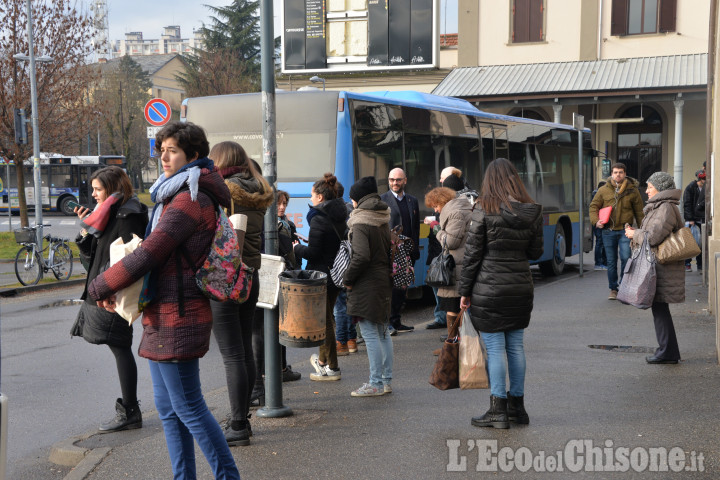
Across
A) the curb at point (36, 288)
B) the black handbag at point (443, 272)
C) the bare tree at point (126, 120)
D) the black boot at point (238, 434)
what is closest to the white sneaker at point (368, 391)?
the black boot at point (238, 434)

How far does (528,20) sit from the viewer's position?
3086 centimetres

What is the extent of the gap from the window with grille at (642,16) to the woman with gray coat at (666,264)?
24383 mm

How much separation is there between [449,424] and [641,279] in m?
2.57

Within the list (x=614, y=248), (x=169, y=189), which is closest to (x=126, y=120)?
(x=614, y=248)

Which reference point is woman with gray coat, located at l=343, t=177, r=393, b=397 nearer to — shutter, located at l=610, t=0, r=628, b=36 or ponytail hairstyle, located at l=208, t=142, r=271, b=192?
ponytail hairstyle, located at l=208, t=142, r=271, b=192

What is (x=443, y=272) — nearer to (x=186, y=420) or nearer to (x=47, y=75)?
(x=186, y=420)

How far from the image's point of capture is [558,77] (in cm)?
2950

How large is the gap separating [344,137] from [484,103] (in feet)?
67.6

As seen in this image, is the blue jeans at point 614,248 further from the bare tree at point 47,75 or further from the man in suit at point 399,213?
the bare tree at point 47,75

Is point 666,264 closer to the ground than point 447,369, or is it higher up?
higher up

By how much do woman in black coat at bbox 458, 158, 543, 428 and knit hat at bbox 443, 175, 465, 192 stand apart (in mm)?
3096

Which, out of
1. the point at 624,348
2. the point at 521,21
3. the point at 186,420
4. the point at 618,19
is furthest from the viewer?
the point at 521,21

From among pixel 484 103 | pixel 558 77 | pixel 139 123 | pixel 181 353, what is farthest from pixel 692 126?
pixel 139 123

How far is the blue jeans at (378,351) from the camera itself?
247 inches
